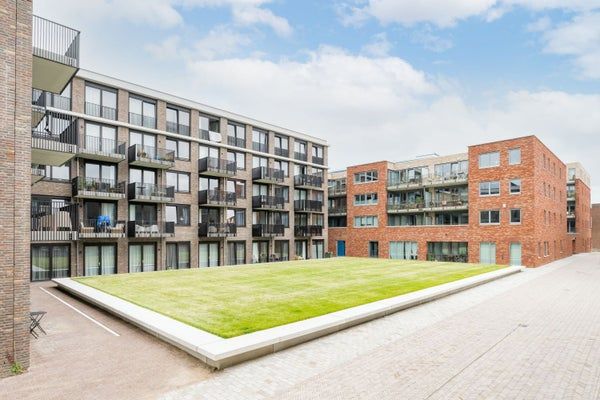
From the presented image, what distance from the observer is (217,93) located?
35.8 metres

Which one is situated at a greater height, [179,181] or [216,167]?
[216,167]

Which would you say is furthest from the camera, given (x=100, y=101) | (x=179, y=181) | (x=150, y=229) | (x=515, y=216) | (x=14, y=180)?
(x=515, y=216)

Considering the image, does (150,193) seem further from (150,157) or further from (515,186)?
(515,186)

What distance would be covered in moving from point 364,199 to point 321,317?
33268 mm

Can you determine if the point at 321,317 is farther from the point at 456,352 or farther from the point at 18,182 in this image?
the point at 18,182

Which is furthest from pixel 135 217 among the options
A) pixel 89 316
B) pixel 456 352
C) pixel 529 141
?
pixel 529 141

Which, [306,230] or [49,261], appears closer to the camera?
[49,261]

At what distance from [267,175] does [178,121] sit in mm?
9073

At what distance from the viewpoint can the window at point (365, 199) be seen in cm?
4203

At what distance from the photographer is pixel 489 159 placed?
32812 mm

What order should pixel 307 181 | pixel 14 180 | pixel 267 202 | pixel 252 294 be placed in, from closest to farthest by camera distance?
1. pixel 14 180
2. pixel 252 294
3. pixel 267 202
4. pixel 307 181

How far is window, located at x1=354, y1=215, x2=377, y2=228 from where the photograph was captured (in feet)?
138

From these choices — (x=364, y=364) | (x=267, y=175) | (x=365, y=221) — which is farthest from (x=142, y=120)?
(x=365, y=221)

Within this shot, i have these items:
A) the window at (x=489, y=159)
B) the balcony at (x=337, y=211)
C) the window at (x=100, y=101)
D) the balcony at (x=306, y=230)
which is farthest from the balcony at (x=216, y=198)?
the window at (x=489, y=159)
